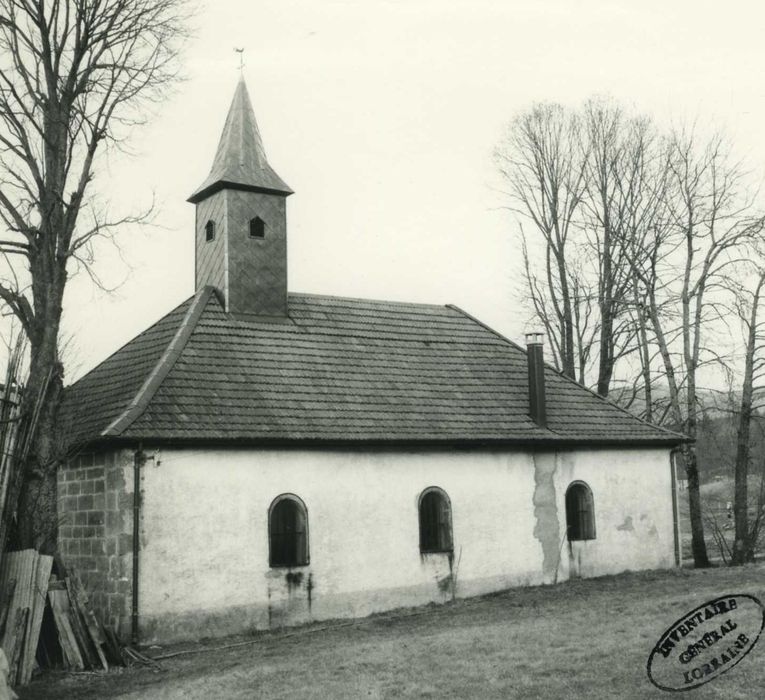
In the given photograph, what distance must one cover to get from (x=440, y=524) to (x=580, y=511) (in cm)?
359

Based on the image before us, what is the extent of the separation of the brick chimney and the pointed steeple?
244 inches

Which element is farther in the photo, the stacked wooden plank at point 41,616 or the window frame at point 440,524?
the window frame at point 440,524

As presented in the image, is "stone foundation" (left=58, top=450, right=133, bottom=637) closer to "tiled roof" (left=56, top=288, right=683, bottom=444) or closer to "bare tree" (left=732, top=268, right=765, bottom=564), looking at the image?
"tiled roof" (left=56, top=288, right=683, bottom=444)

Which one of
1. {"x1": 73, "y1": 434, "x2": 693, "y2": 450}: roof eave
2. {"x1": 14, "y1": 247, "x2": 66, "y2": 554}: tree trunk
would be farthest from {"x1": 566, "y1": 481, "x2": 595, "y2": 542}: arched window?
{"x1": 14, "y1": 247, "x2": 66, "y2": 554}: tree trunk

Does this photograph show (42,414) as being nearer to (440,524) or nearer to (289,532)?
(289,532)

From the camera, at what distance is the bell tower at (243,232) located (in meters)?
19.9

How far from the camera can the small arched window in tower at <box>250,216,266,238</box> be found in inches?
802

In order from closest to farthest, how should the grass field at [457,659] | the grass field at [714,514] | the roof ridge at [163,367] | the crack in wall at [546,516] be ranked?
1. the grass field at [457,659]
2. the roof ridge at [163,367]
3. the crack in wall at [546,516]
4. the grass field at [714,514]

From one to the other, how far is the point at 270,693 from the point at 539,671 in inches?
120

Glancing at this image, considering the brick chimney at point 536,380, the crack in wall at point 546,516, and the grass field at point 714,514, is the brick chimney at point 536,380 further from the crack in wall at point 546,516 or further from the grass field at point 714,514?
the grass field at point 714,514

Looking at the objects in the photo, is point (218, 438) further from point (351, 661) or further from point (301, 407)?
point (351, 661)

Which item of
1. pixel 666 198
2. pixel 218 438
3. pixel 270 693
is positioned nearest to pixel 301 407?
pixel 218 438

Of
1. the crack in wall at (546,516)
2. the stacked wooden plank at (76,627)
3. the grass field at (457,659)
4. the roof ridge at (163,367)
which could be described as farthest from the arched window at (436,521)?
the stacked wooden plank at (76,627)

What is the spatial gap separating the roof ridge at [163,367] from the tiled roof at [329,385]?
0.02m
